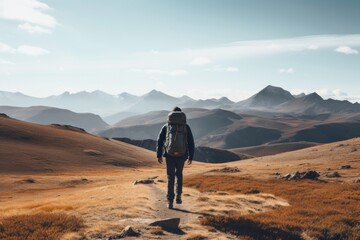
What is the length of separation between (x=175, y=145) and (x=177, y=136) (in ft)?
1.53

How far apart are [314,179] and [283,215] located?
2639 centimetres

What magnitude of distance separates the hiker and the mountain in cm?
8265

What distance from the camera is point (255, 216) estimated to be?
690 inches

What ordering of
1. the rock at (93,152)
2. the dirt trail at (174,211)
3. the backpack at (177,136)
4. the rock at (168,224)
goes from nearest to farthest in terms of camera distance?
1. the rock at (168,224)
2. the dirt trail at (174,211)
3. the backpack at (177,136)
4. the rock at (93,152)

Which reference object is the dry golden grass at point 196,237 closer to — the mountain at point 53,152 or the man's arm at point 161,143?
the man's arm at point 161,143

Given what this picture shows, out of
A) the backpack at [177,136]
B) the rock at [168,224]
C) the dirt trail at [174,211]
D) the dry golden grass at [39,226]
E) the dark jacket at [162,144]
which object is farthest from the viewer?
the dark jacket at [162,144]

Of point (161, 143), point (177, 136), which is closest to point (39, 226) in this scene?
point (161, 143)

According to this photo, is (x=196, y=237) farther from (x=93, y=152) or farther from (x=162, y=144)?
(x=93, y=152)

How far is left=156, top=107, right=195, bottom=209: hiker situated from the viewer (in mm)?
17875

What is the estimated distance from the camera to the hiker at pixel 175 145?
17.9 meters

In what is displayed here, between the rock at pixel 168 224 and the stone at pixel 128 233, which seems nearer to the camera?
the stone at pixel 128 233

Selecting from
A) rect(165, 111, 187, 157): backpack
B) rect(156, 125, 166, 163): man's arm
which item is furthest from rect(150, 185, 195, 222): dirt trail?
rect(165, 111, 187, 157): backpack

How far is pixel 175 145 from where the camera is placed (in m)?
17.8

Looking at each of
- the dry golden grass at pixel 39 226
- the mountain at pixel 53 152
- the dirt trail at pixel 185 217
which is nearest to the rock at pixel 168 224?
the dirt trail at pixel 185 217
